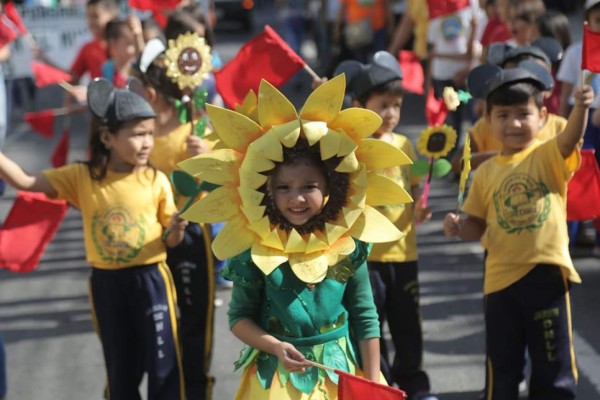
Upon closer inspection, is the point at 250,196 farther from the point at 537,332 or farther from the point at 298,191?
the point at 537,332

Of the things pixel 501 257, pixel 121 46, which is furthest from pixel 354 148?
pixel 121 46

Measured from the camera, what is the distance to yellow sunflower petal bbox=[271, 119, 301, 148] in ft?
11.4

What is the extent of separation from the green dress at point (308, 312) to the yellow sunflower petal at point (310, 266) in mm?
51

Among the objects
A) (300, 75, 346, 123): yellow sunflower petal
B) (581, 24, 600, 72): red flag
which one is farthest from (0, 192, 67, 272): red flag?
(581, 24, 600, 72): red flag

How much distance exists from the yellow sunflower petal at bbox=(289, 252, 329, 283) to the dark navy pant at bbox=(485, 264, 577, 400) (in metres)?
1.27

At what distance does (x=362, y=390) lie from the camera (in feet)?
11.0

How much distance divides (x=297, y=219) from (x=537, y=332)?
145 cm

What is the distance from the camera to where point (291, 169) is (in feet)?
11.7

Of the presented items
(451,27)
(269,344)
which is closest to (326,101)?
(269,344)

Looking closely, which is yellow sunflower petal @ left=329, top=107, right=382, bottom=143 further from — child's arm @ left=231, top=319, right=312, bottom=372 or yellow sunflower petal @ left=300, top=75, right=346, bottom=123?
child's arm @ left=231, top=319, right=312, bottom=372

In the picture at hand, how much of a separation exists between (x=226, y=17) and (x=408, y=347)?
2146cm

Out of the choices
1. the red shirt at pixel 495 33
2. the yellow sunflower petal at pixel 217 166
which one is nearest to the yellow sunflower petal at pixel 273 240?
the yellow sunflower petal at pixel 217 166

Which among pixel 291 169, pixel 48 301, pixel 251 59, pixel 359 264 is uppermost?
pixel 251 59

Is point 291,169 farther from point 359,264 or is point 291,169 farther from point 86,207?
point 86,207
